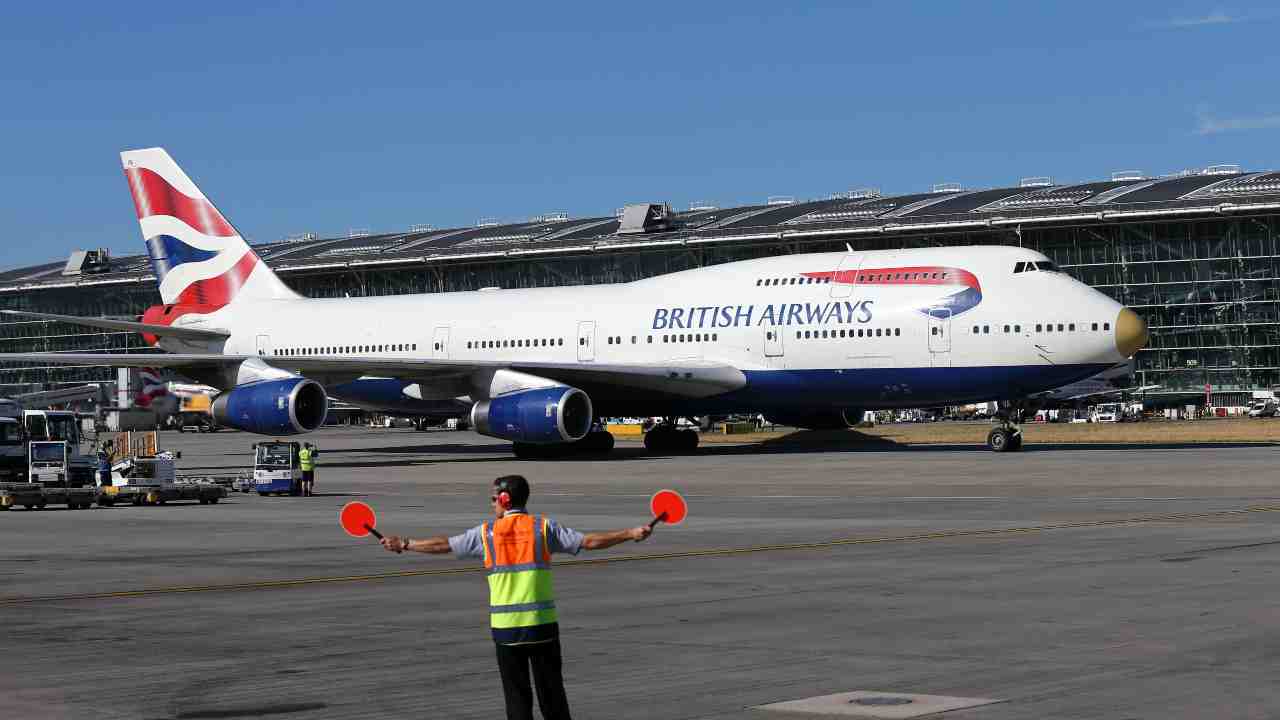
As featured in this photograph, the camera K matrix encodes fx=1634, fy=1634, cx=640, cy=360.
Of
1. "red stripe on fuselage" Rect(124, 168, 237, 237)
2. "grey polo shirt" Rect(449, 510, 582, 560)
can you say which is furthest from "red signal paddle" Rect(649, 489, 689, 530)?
"red stripe on fuselage" Rect(124, 168, 237, 237)

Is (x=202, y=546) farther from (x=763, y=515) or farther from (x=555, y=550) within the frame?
(x=555, y=550)

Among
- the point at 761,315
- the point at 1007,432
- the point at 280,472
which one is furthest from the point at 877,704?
the point at 761,315

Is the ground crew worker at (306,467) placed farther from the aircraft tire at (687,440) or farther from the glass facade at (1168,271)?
the glass facade at (1168,271)

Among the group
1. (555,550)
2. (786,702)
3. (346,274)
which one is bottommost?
(786,702)

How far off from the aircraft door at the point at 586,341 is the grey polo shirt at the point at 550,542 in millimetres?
42141

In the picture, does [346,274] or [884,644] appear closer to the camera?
[884,644]

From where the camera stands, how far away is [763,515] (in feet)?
90.0

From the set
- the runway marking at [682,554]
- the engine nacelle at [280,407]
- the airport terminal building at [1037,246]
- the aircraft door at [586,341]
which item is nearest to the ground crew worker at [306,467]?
the engine nacelle at [280,407]

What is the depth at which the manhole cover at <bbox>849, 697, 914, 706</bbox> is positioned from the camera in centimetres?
1007

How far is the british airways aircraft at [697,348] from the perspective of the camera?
44.5m

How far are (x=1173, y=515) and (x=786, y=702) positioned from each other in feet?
55.3

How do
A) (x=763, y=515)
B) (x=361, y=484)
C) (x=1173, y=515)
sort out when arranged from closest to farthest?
(x=1173, y=515)
(x=763, y=515)
(x=361, y=484)

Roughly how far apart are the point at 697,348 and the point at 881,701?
38790mm

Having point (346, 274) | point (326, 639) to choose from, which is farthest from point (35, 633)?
point (346, 274)
